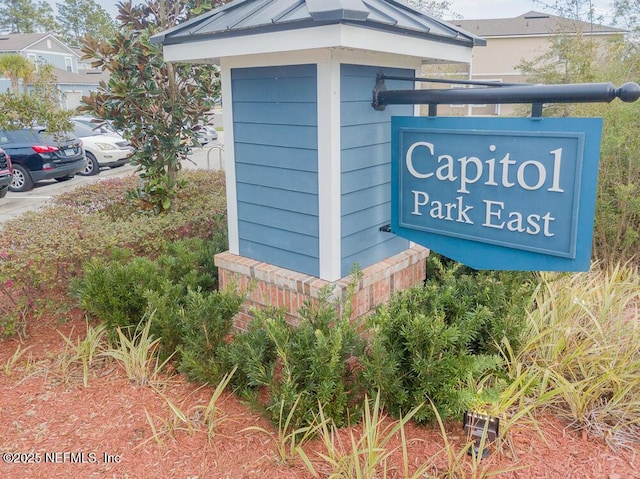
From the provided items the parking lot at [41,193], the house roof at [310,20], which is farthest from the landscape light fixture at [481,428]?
the parking lot at [41,193]

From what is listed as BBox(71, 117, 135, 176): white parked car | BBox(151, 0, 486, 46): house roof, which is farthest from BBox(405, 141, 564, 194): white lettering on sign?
BBox(71, 117, 135, 176): white parked car

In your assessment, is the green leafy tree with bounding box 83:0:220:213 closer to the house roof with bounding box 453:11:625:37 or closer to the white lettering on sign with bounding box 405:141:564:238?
the white lettering on sign with bounding box 405:141:564:238

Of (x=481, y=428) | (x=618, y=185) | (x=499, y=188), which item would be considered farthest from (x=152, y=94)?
(x=618, y=185)

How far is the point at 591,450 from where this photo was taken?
103 inches

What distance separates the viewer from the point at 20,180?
11586mm

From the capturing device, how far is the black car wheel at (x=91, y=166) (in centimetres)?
1376

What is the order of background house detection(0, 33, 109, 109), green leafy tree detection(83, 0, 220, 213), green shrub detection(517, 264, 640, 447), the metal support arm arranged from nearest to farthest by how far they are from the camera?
the metal support arm < green shrub detection(517, 264, 640, 447) < green leafy tree detection(83, 0, 220, 213) < background house detection(0, 33, 109, 109)

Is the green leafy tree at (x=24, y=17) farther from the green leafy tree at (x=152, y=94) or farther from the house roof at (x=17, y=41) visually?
the green leafy tree at (x=152, y=94)

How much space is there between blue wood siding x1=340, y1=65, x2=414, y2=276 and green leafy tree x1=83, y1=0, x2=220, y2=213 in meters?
2.61

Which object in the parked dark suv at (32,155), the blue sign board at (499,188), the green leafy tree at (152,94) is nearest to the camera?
the blue sign board at (499,188)

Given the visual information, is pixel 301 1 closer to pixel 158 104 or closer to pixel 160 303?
pixel 160 303

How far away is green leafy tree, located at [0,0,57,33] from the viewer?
151 feet

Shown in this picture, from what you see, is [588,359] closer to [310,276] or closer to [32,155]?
[310,276]

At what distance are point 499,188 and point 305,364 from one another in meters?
1.36
